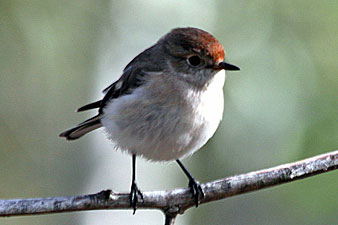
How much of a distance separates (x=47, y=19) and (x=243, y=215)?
3.83 metres

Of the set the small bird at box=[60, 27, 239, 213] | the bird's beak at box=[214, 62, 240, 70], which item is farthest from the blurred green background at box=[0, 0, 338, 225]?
the bird's beak at box=[214, 62, 240, 70]

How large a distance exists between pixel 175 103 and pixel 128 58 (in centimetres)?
381

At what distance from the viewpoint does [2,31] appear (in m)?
7.55

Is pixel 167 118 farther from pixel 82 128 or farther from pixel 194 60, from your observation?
pixel 82 128

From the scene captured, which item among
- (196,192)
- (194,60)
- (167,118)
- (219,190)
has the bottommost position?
(196,192)

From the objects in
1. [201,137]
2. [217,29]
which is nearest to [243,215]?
[217,29]

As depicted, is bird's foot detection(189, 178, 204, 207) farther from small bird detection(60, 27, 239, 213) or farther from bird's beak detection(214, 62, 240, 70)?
bird's beak detection(214, 62, 240, 70)

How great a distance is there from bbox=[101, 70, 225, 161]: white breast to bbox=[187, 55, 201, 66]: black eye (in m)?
0.19

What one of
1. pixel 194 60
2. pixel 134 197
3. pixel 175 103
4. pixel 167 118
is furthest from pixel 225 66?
pixel 134 197

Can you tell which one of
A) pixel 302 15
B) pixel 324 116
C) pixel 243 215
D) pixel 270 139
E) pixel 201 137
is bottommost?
pixel 243 215

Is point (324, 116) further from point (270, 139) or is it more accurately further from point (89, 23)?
point (89, 23)

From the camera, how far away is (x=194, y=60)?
443 centimetres

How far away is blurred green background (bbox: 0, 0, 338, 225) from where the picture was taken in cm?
614

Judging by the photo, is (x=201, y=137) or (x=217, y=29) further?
(x=217, y=29)
